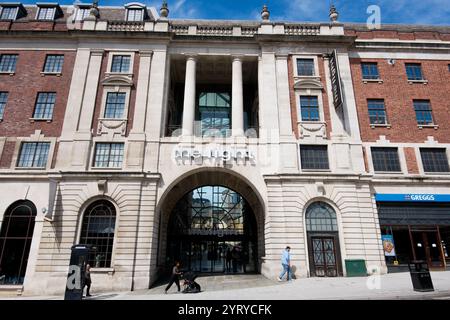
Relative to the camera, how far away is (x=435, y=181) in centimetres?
2017

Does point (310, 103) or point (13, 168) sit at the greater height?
point (310, 103)

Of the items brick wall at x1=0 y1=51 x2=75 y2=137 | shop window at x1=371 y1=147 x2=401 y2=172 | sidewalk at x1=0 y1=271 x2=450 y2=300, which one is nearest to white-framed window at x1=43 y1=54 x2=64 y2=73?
brick wall at x1=0 y1=51 x2=75 y2=137

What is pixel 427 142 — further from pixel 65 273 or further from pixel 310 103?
pixel 65 273

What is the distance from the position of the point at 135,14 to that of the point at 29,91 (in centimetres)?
1137

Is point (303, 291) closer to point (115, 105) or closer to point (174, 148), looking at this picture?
point (174, 148)

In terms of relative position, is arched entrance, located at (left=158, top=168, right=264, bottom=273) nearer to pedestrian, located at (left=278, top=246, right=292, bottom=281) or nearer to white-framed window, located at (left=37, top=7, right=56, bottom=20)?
pedestrian, located at (left=278, top=246, right=292, bottom=281)

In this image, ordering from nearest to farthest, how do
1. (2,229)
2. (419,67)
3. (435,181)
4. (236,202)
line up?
1. (2,229)
2. (435,181)
3. (419,67)
4. (236,202)

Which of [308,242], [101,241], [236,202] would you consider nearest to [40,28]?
[101,241]

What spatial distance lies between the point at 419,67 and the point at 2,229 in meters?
33.6

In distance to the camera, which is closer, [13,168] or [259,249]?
[13,168]

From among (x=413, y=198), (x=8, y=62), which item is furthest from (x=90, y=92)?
(x=413, y=198)

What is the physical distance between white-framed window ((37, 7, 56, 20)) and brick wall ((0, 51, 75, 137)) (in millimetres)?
4082

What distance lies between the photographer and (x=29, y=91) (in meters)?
21.9

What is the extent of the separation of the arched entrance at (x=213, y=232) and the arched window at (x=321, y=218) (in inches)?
267
